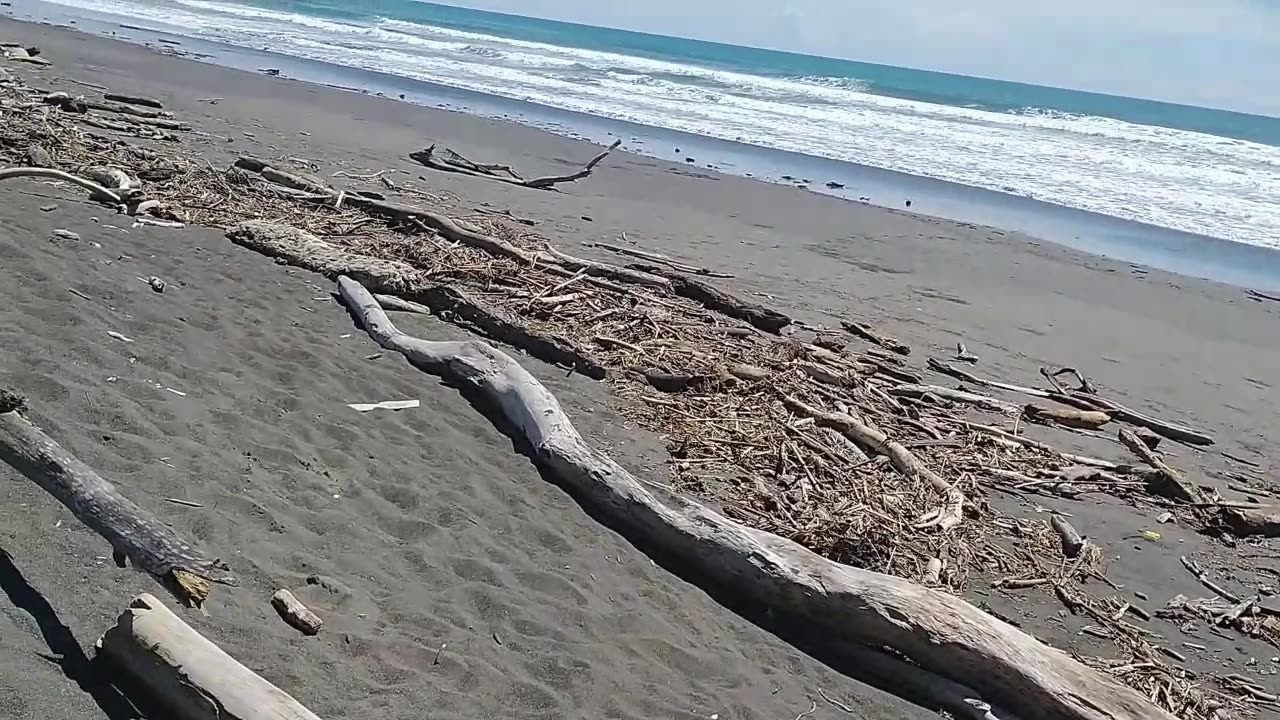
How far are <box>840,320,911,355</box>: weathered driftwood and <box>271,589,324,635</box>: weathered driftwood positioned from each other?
555 centimetres

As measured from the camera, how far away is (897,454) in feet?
17.8

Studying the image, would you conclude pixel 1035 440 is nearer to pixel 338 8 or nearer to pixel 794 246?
pixel 794 246

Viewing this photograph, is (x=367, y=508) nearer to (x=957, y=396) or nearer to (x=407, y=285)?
(x=407, y=285)

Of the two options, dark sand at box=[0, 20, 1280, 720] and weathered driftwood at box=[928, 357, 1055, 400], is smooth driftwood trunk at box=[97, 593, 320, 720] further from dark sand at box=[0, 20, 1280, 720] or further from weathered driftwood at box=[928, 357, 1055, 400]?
weathered driftwood at box=[928, 357, 1055, 400]

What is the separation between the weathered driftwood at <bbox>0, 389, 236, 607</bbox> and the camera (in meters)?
3.06

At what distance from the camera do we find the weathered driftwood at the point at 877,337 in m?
7.81

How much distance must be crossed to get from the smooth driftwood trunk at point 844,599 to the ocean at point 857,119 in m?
16.2

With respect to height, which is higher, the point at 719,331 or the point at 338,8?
the point at 338,8

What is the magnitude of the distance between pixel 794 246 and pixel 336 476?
8613mm

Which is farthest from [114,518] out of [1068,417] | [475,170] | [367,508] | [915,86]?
[915,86]

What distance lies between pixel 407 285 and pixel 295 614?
13.4 ft

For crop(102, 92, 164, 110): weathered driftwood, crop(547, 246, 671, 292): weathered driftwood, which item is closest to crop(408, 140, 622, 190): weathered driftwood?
crop(102, 92, 164, 110): weathered driftwood

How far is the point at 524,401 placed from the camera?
530 centimetres

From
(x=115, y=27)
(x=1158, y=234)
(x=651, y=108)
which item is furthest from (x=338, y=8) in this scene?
(x=1158, y=234)
